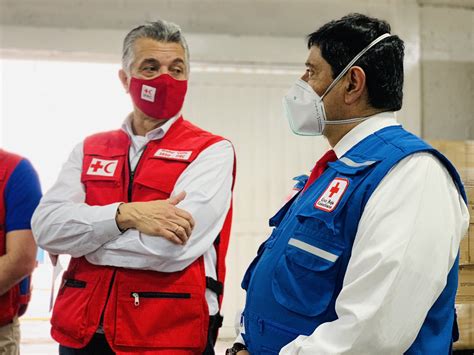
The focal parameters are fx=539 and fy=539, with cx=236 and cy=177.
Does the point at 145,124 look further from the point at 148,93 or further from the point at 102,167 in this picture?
the point at 102,167

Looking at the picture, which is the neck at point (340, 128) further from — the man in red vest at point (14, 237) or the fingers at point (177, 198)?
the man in red vest at point (14, 237)

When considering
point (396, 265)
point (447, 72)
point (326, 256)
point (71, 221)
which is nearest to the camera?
point (396, 265)

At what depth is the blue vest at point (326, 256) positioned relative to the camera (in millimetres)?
1118

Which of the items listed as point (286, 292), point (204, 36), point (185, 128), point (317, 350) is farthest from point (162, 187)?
point (204, 36)

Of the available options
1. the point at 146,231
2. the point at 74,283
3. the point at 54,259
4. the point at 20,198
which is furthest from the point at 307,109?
the point at 20,198

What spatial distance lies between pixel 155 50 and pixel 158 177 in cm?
49

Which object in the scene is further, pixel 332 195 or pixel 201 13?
pixel 201 13

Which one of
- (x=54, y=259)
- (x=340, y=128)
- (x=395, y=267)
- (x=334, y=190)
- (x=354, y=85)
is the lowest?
(x=54, y=259)

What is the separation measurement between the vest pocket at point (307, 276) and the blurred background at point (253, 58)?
3.22 metres

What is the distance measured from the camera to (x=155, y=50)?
194cm

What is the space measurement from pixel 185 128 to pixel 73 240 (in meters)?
0.55

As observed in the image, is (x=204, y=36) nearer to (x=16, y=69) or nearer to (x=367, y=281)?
(x=16, y=69)

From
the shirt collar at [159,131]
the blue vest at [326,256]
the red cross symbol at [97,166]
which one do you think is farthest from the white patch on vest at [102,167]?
the blue vest at [326,256]

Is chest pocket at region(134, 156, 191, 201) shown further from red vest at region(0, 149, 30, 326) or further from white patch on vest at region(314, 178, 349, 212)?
white patch on vest at region(314, 178, 349, 212)
